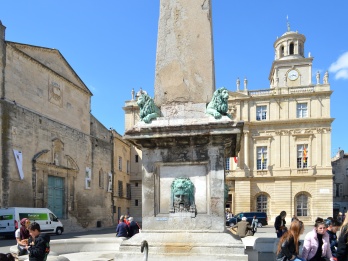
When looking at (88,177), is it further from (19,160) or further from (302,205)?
(302,205)

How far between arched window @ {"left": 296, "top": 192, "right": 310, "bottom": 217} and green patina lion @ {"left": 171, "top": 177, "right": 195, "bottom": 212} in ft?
131

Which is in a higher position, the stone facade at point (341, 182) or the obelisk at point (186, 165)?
the obelisk at point (186, 165)

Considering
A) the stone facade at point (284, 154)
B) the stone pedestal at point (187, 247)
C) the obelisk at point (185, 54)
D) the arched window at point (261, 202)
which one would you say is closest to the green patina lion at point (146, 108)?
the obelisk at point (185, 54)

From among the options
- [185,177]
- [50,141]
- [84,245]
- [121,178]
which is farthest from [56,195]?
[185,177]

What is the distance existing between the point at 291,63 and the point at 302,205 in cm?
1685

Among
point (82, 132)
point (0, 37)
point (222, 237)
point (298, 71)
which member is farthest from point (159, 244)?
point (298, 71)

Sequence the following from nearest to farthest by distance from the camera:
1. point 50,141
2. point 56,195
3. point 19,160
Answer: point 19,160, point 50,141, point 56,195

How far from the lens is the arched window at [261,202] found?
44.4 m

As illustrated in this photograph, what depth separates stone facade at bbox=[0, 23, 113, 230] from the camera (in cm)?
2316

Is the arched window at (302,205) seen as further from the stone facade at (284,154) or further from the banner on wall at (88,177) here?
the banner on wall at (88,177)

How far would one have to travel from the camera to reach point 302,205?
143 feet

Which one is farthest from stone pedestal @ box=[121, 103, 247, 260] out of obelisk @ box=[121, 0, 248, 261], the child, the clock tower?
the clock tower

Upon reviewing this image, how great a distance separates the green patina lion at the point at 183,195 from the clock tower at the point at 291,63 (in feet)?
141

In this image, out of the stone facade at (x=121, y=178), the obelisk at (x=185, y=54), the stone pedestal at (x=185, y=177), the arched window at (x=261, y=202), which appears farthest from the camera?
the arched window at (x=261, y=202)
